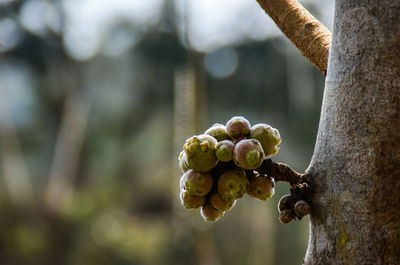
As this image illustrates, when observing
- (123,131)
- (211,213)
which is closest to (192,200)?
(211,213)

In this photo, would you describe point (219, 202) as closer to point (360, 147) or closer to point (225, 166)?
point (225, 166)

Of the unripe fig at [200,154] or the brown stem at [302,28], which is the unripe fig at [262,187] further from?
the brown stem at [302,28]

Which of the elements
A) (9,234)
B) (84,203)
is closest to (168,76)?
(84,203)

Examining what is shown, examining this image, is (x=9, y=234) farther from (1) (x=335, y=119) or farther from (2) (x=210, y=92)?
(1) (x=335, y=119)

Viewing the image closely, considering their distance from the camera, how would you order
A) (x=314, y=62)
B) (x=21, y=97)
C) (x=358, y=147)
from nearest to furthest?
1. (x=358, y=147)
2. (x=314, y=62)
3. (x=21, y=97)

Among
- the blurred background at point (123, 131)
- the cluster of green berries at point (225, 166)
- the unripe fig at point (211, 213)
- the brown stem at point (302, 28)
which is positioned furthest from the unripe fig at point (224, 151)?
the blurred background at point (123, 131)
